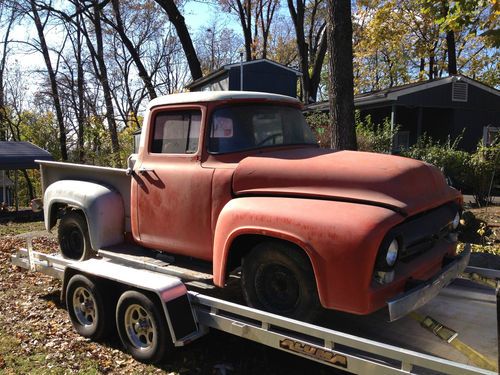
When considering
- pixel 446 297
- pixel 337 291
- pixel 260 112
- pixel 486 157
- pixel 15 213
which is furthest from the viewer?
pixel 15 213

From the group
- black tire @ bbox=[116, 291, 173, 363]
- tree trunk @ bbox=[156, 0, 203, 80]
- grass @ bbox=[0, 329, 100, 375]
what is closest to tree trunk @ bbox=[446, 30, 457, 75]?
tree trunk @ bbox=[156, 0, 203, 80]

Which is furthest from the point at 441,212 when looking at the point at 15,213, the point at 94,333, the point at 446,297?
the point at 15,213

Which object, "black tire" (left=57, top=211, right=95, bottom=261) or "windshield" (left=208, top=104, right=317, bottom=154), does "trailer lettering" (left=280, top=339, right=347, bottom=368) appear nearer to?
"windshield" (left=208, top=104, right=317, bottom=154)

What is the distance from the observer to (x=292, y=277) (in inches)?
140

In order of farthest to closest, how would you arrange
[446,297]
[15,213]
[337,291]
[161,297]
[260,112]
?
[15,213] < [260,112] < [446,297] < [161,297] < [337,291]

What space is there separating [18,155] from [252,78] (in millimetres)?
10492

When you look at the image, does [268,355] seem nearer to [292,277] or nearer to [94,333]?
[292,277]

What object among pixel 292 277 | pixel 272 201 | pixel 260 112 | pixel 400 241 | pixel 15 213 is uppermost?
pixel 260 112

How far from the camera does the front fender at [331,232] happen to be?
3.04 m

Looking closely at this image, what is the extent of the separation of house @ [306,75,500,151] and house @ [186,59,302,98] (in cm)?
259

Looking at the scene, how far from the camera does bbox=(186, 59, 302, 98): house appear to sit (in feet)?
65.6

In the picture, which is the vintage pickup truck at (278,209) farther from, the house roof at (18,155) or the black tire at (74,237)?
the house roof at (18,155)

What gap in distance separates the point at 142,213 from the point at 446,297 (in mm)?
2938

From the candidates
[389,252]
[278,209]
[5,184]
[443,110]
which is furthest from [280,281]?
[443,110]
